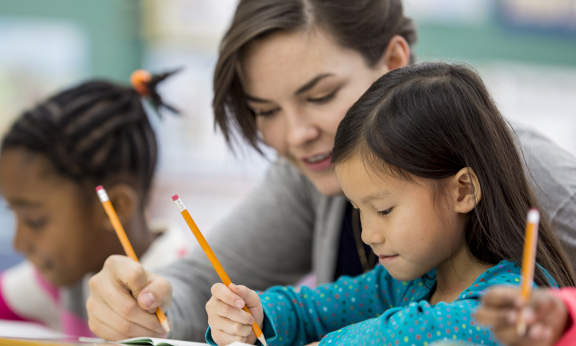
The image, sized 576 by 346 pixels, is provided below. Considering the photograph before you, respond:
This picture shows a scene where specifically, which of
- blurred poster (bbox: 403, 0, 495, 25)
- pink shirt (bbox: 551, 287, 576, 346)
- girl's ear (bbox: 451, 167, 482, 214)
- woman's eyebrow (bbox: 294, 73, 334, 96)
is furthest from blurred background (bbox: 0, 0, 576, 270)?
pink shirt (bbox: 551, 287, 576, 346)

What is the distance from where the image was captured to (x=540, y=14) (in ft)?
8.76

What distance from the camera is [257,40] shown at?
2.29 ft

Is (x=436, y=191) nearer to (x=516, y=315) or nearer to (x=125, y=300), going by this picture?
(x=516, y=315)

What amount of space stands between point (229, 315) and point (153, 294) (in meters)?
0.13

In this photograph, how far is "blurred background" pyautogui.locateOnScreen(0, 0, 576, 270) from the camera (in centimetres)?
234

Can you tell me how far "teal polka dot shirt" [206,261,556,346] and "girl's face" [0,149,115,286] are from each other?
53cm

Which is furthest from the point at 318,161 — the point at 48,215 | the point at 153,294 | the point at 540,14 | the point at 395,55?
the point at 540,14

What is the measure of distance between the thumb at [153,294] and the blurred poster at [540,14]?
8.45 feet

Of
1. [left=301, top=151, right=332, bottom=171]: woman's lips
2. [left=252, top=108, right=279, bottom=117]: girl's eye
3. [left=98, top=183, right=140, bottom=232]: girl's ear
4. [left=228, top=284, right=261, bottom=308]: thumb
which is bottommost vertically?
[left=98, top=183, right=140, bottom=232]: girl's ear

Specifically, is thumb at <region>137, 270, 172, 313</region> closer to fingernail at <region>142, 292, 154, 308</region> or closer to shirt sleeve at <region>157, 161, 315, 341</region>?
fingernail at <region>142, 292, 154, 308</region>

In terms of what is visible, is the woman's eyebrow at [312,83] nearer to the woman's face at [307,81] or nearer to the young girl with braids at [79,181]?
the woman's face at [307,81]

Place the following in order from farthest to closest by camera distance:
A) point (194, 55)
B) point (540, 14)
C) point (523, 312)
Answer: point (540, 14) < point (194, 55) < point (523, 312)

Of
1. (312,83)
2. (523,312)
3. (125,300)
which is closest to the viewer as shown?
(523,312)

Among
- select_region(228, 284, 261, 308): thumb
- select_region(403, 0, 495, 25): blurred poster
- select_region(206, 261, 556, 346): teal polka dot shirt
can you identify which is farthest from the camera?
select_region(403, 0, 495, 25): blurred poster
